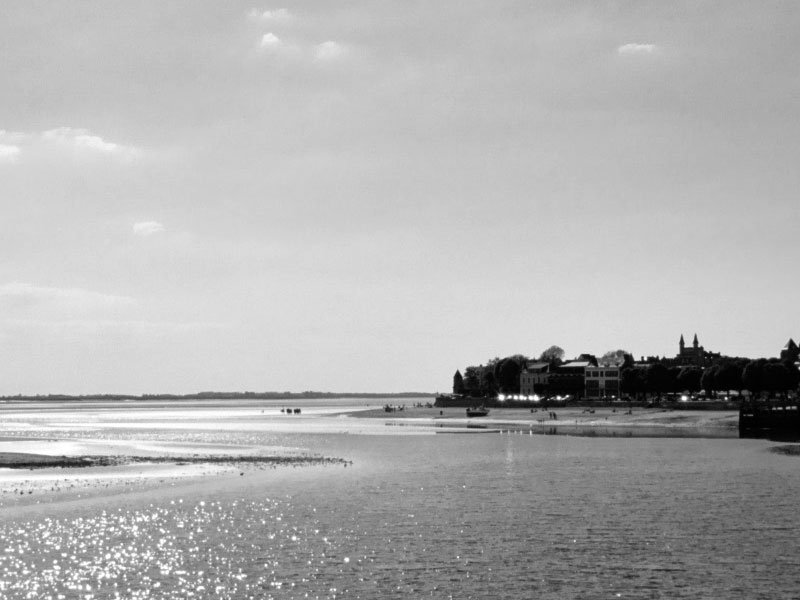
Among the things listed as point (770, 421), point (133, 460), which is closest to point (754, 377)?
point (770, 421)

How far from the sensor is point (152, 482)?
65062 millimetres

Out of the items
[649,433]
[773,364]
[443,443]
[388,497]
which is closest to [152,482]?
[388,497]

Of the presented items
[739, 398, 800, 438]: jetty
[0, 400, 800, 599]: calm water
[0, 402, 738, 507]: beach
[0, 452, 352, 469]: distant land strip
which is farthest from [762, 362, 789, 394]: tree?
[0, 452, 352, 469]: distant land strip

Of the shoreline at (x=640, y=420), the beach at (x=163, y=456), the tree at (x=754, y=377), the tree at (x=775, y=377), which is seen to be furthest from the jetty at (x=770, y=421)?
the tree at (x=754, y=377)

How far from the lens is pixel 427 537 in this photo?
41250 mm

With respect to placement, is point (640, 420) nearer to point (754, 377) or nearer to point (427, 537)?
point (754, 377)

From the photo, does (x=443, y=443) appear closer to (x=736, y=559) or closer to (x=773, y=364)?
(x=736, y=559)

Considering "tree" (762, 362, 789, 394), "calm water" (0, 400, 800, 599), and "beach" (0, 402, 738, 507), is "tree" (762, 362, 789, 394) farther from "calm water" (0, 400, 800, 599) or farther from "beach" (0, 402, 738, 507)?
"calm water" (0, 400, 800, 599)

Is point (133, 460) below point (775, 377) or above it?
below

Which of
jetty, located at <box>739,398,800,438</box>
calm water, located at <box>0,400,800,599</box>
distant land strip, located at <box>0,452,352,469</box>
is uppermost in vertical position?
jetty, located at <box>739,398,800,438</box>

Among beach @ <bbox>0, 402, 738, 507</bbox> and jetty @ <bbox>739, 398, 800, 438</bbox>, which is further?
jetty @ <bbox>739, 398, 800, 438</bbox>

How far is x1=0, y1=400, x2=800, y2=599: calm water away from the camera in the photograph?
31.8 m

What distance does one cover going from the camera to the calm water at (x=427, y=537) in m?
31.8

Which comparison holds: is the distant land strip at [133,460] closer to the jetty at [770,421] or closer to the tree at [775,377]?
the jetty at [770,421]
